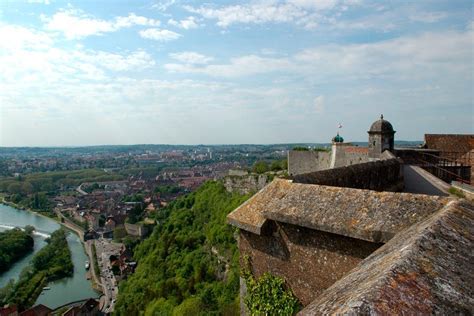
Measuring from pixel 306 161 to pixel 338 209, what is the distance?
2369 cm

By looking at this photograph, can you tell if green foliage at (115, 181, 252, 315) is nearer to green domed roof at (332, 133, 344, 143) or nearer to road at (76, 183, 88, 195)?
green domed roof at (332, 133, 344, 143)

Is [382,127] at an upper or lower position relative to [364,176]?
upper

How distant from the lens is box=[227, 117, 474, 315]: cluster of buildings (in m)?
2.10

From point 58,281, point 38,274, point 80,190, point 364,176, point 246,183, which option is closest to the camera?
point 364,176

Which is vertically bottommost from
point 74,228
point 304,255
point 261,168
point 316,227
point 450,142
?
point 74,228

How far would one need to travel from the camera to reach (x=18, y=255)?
234 feet

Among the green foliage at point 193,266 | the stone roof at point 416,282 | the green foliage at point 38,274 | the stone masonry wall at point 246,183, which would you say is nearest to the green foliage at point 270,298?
the stone roof at point 416,282

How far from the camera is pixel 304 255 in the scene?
5.05 m

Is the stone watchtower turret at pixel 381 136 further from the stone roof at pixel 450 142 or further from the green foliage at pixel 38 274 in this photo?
the green foliage at pixel 38 274

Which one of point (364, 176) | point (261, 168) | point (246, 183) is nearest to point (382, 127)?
point (364, 176)

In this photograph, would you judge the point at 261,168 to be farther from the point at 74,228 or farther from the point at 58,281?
the point at 74,228

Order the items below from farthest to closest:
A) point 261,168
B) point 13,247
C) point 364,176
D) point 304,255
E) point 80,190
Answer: point 80,190 < point 13,247 < point 261,168 < point 364,176 < point 304,255

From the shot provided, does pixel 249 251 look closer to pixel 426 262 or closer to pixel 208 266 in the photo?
pixel 426 262

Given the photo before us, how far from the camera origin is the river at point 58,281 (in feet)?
179
